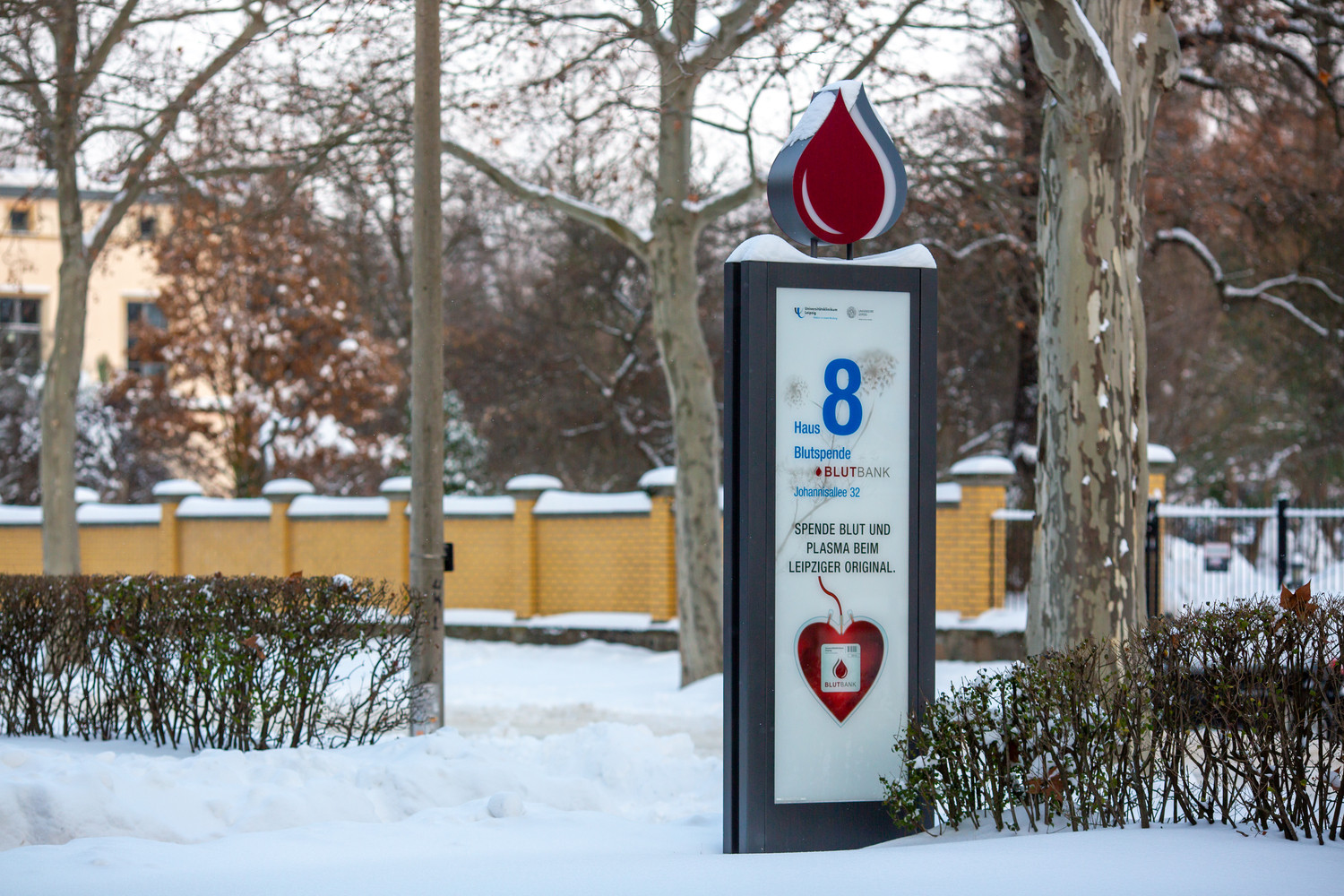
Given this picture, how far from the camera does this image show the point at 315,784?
617 cm

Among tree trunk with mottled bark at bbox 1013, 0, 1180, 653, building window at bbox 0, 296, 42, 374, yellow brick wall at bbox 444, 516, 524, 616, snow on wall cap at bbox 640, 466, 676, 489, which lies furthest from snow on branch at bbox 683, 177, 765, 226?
building window at bbox 0, 296, 42, 374

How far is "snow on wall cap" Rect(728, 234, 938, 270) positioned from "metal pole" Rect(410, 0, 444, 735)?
405 centimetres

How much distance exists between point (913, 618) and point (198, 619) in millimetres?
4227

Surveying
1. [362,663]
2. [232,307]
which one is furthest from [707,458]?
[232,307]

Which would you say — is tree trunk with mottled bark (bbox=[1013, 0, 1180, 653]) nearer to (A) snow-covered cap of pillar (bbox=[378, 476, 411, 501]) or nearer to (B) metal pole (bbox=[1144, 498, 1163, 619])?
(B) metal pole (bbox=[1144, 498, 1163, 619])

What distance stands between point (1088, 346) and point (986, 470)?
6.85 meters

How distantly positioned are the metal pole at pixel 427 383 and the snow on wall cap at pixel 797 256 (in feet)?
13.3

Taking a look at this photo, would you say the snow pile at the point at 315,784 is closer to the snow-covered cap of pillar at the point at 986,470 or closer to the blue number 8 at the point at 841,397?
the blue number 8 at the point at 841,397

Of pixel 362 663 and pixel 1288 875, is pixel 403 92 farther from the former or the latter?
pixel 1288 875

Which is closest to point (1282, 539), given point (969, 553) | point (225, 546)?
point (969, 553)

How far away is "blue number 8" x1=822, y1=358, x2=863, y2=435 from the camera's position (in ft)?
17.3

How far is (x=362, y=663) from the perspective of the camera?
25.1 ft

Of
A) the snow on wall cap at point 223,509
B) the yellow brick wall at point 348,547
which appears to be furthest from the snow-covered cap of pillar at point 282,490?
the yellow brick wall at point 348,547

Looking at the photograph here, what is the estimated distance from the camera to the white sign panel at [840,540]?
5.19 metres
